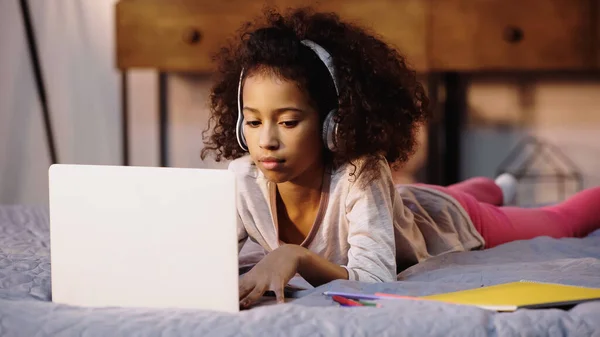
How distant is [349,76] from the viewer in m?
1.28

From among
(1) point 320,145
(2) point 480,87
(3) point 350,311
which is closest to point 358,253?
(1) point 320,145

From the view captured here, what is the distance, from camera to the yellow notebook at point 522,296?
0.96m

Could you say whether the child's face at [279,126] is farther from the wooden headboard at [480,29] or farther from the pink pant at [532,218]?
the wooden headboard at [480,29]

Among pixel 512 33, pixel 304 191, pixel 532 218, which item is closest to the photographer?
pixel 304 191

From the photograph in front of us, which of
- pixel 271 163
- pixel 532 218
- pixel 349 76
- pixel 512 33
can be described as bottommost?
pixel 532 218

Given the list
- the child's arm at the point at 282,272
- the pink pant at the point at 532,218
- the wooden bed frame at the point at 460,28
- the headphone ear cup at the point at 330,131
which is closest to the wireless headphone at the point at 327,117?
the headphone ear cup at the point at 330,131

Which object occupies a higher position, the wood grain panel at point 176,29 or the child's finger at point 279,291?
the wood grain panel at point 176,29

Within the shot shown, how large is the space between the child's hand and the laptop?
9cm

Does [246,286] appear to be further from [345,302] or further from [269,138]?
[269,138]

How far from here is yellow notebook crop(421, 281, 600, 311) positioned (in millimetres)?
962

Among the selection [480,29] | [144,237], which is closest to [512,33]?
[480,29]

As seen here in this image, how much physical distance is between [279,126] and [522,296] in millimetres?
401

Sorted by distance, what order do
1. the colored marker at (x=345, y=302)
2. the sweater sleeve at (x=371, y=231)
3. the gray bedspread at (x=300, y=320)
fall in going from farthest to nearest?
the sweater sleeve at (x=371, y=231)
the colored marker at (x=345, y=302)
the gray bedspread at (x=300, y=320)

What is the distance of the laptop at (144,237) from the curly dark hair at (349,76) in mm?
357
